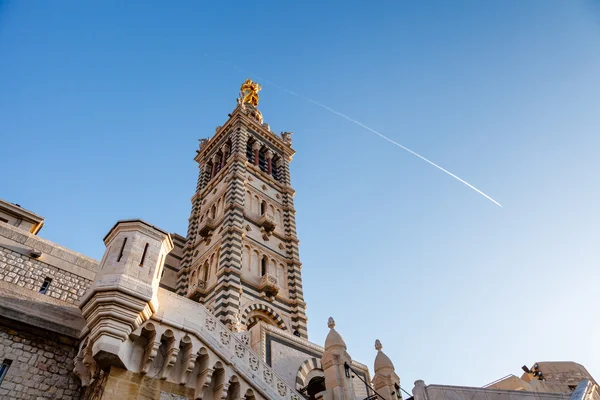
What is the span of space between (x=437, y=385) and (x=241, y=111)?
28.1m

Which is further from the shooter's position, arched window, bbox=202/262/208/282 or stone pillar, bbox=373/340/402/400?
arched window, bbox=202/262/208/282

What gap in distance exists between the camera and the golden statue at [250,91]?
4322cm

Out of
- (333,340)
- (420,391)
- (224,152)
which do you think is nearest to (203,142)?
(224,152)

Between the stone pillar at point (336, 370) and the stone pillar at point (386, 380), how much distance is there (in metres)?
1.78

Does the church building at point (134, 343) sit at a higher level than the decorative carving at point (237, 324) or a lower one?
lower

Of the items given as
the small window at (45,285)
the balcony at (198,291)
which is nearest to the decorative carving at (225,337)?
the small window at (45,285)

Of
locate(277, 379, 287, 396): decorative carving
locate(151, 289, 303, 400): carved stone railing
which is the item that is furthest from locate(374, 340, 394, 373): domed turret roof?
locate(277, 379, 287, 396): decorative carving

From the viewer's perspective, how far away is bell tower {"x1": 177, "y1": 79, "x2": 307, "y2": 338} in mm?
23422

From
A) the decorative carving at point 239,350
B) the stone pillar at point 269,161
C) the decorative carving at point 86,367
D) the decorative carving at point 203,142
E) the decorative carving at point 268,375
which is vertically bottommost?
the decorative carving at point 86,367

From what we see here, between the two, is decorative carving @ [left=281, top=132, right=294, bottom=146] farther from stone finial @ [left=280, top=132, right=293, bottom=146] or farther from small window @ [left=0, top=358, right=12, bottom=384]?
small window @ [left=0, top=358, right=12, bottom=384]

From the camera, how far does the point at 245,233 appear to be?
1051 inches

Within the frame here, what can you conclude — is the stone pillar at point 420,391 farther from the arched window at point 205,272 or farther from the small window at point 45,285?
the arched window at point 205,272

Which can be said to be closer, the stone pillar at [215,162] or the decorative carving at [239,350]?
the decorative carving at [239,350]

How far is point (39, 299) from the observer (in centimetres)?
1230
